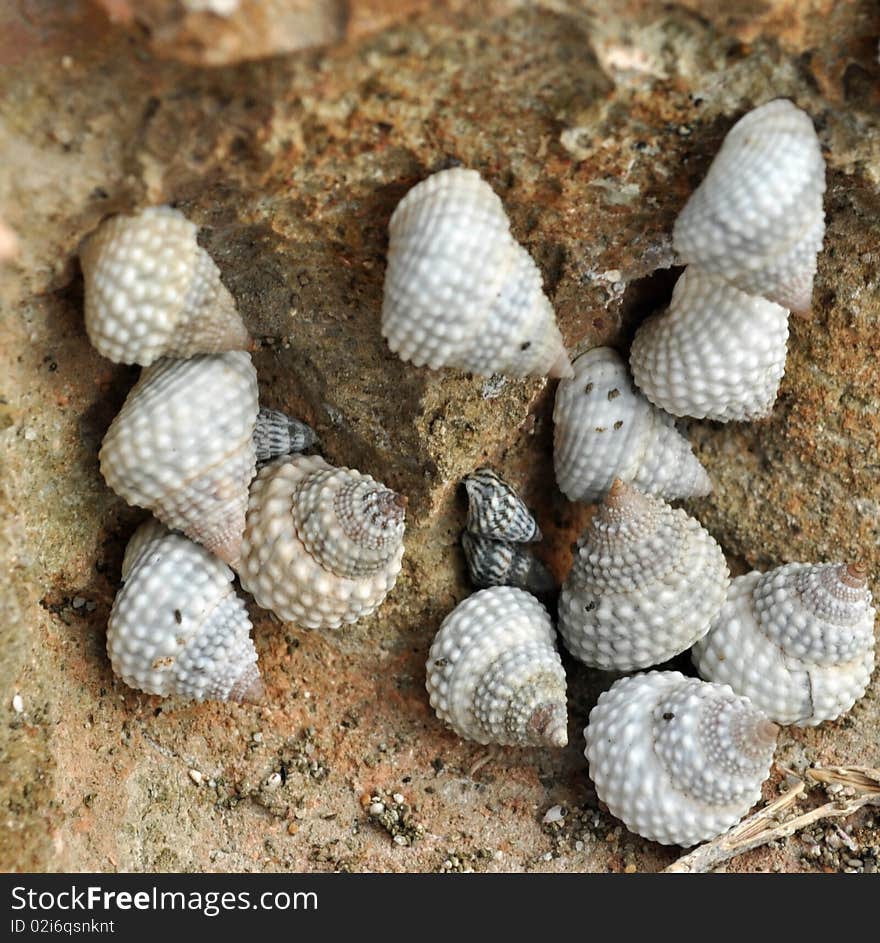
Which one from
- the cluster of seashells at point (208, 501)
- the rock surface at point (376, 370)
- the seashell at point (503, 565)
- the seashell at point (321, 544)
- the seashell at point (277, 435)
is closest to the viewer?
the rock surface at point (376, 370)

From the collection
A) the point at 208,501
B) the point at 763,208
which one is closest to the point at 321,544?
the point at 208,501

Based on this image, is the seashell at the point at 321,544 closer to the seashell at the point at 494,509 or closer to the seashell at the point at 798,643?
the seashell at the point at 494,509

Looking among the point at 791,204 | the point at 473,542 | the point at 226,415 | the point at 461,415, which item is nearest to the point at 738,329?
the point at 791,204

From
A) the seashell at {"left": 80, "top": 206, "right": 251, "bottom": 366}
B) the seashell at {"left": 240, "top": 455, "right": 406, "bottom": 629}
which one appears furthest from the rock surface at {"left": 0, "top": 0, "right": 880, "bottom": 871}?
the seashell at {"left": 240, "top": 455, "right": 406, "bottom": 629}

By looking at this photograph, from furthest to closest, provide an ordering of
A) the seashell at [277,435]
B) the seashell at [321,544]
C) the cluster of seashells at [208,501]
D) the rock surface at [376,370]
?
the seashell at [277,435], the seashell at [321,544], the cluster of seashells at [208,501], the rock surface at [376,370]

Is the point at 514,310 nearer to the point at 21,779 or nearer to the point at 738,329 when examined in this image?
the point at 738,329

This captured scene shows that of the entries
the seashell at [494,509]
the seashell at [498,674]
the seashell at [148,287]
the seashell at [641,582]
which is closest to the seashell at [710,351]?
the seashell at [641,582]

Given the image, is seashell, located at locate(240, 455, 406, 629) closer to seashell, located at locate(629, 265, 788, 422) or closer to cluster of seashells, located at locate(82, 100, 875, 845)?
cluster of seashells, located at locate(82, 100, 875, 845)
